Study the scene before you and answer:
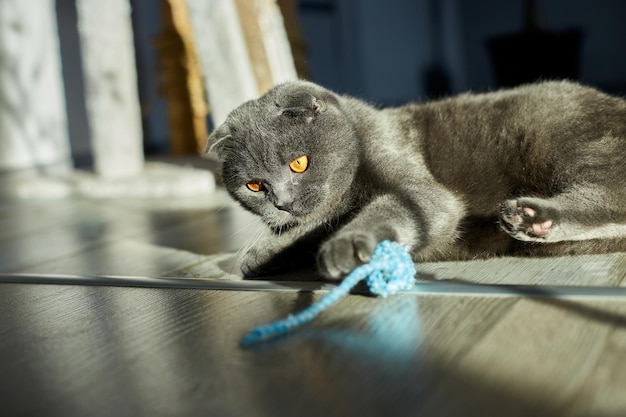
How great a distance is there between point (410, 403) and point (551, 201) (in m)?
0.58

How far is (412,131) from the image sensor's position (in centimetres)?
136

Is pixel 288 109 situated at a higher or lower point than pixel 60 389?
higher

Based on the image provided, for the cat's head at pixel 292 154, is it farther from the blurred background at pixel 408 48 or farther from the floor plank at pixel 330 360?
the blurred background at pixel 408 48

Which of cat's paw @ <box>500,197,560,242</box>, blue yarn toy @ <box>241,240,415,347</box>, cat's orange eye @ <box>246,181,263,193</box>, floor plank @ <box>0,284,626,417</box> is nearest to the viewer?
floor plank @ <box>0,284,626,417</box>

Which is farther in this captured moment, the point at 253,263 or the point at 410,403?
the point at 253,263

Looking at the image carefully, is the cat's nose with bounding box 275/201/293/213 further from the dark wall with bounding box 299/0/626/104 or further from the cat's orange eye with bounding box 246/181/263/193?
the dark wall with bounding box 299/0/626/104

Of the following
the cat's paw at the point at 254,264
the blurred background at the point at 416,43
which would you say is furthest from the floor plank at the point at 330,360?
the blurred background at the point at 416,43

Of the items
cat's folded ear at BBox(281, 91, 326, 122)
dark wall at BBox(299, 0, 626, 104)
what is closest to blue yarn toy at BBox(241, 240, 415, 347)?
cat's folded ear at BBox(281, 91, 326, 122)

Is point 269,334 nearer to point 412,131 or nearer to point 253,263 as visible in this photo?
point 253,263

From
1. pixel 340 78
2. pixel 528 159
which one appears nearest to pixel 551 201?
pixel 528 159

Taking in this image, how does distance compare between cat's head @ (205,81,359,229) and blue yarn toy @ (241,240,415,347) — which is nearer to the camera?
blue yarn toy @ (241,240,415,347)

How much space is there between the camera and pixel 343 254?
0.99 meters

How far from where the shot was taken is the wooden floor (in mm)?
701

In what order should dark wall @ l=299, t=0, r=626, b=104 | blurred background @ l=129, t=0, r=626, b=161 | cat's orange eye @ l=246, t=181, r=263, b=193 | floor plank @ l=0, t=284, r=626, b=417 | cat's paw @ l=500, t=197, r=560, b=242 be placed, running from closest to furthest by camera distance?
floor plank @ l=0, t=284, r=626, b=417
cat's paw @ l=500, t=197, r=560, b=242
cat's orange eye @ l=246, t=181, r=263, b=193
blurred background @ l=129, t=0, r=626, b=161
dark wall @ l=299, t=0, r=626, b=104
